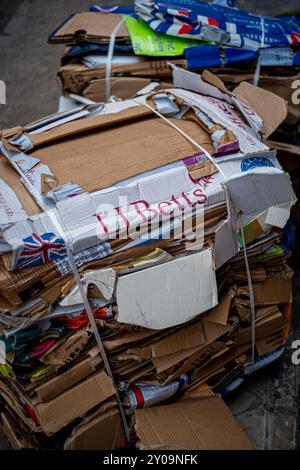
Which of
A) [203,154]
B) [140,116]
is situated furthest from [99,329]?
[140,116]

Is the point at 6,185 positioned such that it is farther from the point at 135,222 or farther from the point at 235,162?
the point at 235,162

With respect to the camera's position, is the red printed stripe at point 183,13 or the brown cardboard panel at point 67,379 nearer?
the brown cardboard panel at point 67,379

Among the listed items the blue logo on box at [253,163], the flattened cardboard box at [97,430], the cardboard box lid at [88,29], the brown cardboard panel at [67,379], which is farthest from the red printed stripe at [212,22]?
the flattened cardboard box at [97,430]

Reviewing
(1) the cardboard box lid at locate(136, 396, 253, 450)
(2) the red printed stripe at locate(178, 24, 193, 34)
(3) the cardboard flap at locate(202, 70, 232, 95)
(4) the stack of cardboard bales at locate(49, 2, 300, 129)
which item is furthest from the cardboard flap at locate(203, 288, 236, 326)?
(2) the red printed stripe at locate(178, 24, 193, 34)

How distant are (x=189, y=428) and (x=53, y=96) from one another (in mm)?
2824

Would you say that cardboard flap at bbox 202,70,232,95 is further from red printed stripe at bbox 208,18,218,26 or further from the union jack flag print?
the union jack flag print

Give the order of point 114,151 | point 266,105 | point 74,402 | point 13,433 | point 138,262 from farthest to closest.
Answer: point 266,105, point 13,433, point 114,151, point 74,402, point 138,262

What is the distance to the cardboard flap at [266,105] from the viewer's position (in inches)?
88.3

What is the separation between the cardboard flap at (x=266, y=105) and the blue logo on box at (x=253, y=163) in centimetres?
18

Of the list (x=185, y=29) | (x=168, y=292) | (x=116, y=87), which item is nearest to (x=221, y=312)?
(x=168, y=292)

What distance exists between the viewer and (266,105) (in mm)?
2318

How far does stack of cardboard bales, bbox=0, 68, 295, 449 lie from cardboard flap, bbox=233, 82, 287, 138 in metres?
0.01

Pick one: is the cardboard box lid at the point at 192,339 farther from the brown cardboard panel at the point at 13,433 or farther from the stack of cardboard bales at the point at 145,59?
the stack of cardboard bales at the point at 145,59

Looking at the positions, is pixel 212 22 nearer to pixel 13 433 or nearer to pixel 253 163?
pixel 253 163
